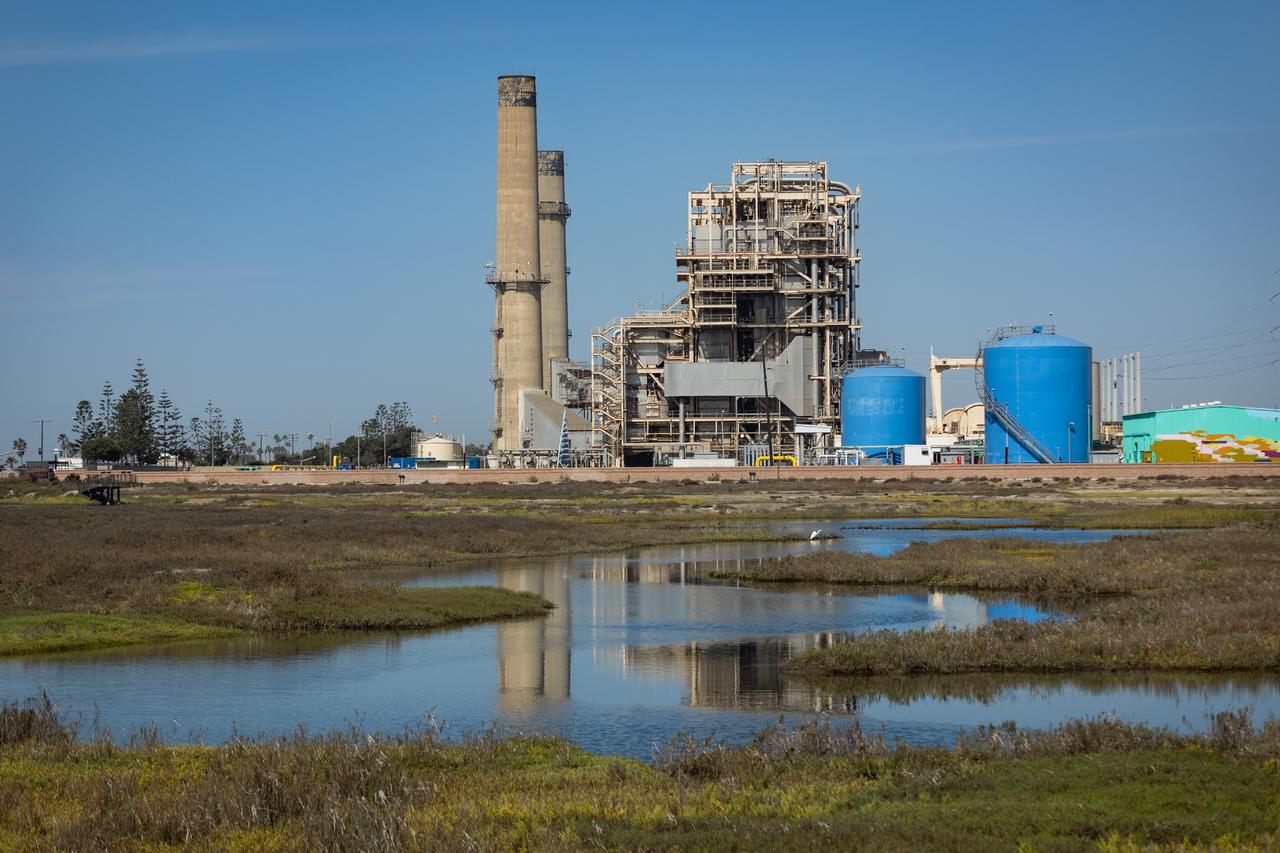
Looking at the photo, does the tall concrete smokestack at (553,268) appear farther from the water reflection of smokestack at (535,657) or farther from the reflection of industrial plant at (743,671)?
the reflection of industrial plant at (743,671)

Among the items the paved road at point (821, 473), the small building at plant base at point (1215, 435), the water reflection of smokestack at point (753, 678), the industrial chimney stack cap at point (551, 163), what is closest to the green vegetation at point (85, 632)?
the water reflection of smokestack at point (753, 678)

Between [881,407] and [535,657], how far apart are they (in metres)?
79.9

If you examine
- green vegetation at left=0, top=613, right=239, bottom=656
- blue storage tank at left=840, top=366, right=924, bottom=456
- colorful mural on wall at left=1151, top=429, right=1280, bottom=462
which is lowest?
green vegetation at left=0, top=613, right=239, bottom=656

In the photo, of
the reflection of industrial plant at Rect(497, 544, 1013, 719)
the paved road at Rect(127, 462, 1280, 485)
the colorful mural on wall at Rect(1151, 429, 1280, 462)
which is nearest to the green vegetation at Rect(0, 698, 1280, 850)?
the reflection of industrial plant at Rect(497, 544, 1013, 719)

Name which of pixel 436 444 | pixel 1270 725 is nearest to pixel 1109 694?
pixel 1270 725

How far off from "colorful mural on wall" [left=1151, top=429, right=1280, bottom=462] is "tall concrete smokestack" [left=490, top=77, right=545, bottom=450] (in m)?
50.8

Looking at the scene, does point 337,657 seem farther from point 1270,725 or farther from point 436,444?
point 436,444

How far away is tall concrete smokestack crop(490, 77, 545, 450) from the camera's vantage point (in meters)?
112

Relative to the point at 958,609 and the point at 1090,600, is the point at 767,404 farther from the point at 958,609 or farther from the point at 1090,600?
the point at 958,609

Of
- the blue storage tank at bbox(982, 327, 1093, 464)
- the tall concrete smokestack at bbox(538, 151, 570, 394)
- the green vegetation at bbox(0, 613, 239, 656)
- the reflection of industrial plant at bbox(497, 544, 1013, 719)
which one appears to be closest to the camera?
the reflection of industrial plant at bbox(497, 544, 1013, 719)

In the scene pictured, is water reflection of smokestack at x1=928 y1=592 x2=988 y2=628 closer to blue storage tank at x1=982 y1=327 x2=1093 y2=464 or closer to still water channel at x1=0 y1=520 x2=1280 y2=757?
still water channel at x1=0 y1=520 x2=1280 y2=757

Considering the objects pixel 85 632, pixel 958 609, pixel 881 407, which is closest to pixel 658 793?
pixel 85 632

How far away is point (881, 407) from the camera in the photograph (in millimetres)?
106000

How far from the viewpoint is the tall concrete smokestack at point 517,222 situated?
112m
